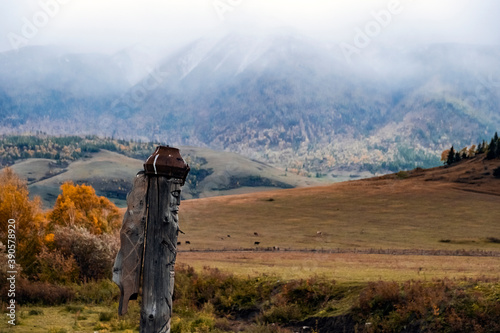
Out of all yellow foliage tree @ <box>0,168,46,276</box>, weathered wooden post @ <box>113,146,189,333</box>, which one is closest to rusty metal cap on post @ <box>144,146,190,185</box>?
weathered wooden post @ <box>113,146,189,333</box>

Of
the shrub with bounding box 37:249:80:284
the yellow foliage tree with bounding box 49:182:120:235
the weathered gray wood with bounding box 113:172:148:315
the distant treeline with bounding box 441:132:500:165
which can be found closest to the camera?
the weathered gray wood with bounding box 113:172:148:315

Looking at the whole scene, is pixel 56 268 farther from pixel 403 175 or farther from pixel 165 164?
pixel 403 175

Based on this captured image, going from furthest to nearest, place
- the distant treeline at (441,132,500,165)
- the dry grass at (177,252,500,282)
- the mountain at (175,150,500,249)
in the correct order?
the distant treeline at (441,132,500,165)
the mountain at (175,150,500,249)
the dry grass at (177,252,500,282)

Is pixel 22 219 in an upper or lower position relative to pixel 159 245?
lower

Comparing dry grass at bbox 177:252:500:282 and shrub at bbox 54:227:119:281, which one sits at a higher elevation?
shrub at bbox 54:227:119:281

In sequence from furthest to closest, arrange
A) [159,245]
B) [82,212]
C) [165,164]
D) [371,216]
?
[371,216], [82,212], [159,245], [165,164]

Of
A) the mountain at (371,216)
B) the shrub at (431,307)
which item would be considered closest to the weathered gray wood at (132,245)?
the shrub at (431,307)

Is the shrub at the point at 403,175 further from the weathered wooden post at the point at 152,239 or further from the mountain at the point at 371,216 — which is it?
the weathered wooden post at the point at 152,239

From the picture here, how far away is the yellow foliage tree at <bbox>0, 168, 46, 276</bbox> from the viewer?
89.6 ft

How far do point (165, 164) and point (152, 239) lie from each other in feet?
3.51

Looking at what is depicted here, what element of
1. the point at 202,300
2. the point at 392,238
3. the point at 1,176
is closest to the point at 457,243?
the point at 392,238

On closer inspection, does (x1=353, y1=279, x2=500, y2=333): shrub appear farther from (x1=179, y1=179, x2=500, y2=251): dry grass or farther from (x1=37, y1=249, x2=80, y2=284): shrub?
(x1=179, y1=179, x2=500, y2=251): dry grass

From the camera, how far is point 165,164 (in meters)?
7.09

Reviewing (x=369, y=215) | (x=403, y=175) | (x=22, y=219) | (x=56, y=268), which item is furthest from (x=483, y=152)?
(x=56, y=268)
